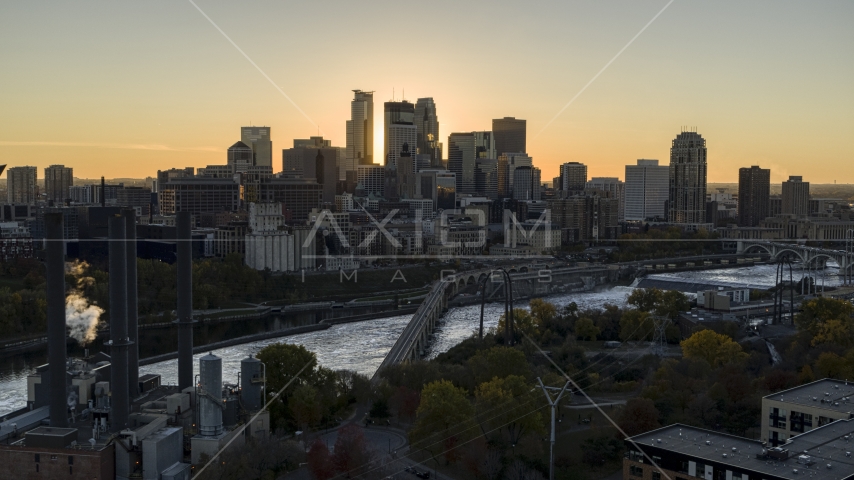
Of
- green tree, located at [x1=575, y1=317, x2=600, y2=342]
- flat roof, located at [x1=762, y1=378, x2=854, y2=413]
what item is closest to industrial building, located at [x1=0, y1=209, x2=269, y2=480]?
flat roof, located at [x1=762, y1=378, x2=854, y2=413]

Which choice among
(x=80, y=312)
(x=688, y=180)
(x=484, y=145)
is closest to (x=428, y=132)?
(x=484, y=145)

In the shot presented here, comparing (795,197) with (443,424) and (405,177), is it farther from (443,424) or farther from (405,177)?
(443,424)

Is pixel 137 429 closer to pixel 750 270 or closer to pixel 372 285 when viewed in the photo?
pixel 372 285

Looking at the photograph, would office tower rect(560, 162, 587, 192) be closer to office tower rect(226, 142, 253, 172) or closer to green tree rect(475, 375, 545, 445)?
office tower rect(226, 142, 253, 172)

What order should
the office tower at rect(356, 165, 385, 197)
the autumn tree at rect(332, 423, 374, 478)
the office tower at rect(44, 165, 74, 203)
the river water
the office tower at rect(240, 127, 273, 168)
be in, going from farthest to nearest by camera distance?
the office tower at rect(356, 165, 385, 197) < the office tower at rect(240, 127, 273, 168) < the office tower at rect(44, 165, 74, 203) < the river water < the autumn tree at rect(332, 423, 374, 478)

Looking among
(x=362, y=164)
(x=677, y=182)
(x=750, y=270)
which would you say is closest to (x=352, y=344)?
(x=750, y=270)

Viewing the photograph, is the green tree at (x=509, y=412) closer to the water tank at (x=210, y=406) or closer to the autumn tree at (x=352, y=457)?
the autumn tree at (x=352, y=457)
